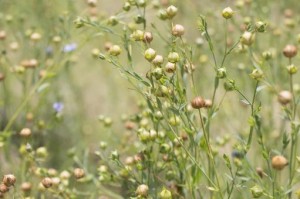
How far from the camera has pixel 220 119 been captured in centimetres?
310

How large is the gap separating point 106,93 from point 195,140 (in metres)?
2.43

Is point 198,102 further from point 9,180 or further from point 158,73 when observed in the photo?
point 9,180

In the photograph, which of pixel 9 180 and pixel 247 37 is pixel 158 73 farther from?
pixel 9 180

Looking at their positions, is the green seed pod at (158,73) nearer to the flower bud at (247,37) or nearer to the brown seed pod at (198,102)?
the brown seed pod at (198,102)

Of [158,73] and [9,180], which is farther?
[9,180]

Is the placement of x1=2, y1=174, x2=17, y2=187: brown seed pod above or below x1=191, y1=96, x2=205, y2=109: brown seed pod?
below

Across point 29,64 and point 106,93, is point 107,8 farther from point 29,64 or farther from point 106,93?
point 29,64

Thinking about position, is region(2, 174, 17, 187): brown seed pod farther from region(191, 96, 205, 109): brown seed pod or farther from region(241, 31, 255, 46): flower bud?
region(241, 31, 255, 46): flower bud

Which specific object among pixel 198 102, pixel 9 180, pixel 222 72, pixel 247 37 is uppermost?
pixel 247 37

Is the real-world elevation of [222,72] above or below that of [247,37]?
below

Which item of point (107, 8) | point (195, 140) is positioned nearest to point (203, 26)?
point (195, 140)

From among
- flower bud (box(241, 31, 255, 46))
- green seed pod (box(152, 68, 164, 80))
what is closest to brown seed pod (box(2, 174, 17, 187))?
green seed pod (box(152, 68, 164, 80))

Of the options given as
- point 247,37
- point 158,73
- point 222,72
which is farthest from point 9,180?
point 247,37

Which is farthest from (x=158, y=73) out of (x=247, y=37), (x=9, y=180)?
(x=9, y=180)
